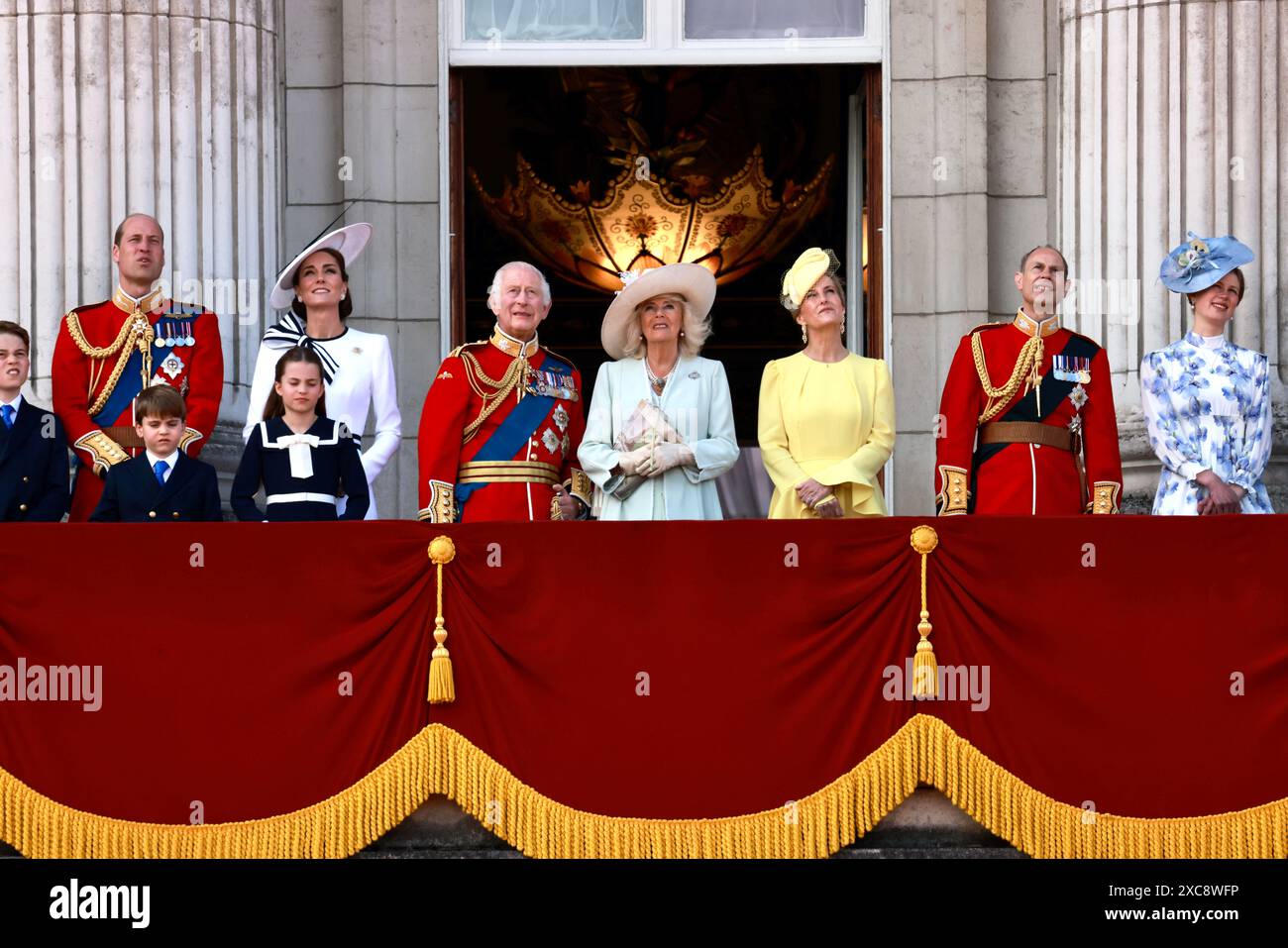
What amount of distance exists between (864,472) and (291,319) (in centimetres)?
261

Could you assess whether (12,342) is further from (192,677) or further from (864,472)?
(864,472)

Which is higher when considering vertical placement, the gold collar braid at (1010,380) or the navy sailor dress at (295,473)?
the gold collar braid at (1010,380)

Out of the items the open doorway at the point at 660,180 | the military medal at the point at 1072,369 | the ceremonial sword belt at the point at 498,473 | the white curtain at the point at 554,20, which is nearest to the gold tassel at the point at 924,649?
the military medal at the point at 1072,369

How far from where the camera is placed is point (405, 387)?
13555 millimetres

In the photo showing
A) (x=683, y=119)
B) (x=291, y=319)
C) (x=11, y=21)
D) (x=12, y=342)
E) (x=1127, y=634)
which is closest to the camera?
(x=1127, y=634)

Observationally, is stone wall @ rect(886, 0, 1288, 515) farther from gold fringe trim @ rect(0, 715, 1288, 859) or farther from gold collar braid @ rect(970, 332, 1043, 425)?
gold fringe trim @ rect(0, 715, 1288, 859)

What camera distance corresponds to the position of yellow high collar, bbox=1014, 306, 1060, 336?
11.0 meters

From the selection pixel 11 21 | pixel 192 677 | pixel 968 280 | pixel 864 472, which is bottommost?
pixel 192 677

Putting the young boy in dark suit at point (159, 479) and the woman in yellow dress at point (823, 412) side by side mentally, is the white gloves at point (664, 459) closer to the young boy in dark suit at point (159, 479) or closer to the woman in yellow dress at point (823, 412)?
the woman in yellow dress at point (823, 412)

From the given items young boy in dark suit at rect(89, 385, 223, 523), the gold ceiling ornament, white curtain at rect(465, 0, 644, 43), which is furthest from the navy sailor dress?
the gold ceiling ornament

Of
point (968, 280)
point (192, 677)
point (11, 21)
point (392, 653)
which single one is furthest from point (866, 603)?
point (11, 21)

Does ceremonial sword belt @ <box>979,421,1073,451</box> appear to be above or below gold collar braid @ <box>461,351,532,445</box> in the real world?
below

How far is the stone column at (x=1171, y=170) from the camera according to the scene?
1277cm

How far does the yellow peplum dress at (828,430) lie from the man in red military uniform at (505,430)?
843 mm
